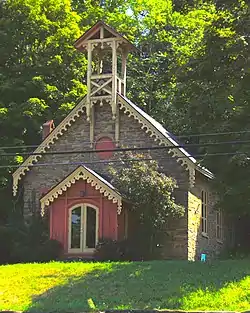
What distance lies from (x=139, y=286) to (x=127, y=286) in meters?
0.37

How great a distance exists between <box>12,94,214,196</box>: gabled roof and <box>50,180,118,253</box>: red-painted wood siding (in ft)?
9.50

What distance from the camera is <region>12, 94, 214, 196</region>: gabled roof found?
28.7m

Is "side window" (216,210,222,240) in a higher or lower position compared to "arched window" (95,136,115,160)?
lower

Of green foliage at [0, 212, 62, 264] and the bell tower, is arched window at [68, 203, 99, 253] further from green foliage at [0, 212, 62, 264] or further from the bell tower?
the bell tower

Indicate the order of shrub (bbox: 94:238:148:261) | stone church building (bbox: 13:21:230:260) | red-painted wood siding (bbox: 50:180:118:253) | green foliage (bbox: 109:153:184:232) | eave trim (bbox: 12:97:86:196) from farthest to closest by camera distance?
eave trim (bbox: 12:97:86:196) → stone church building (bbox: 13:21:230:260) → red-painted wood siding (bbox: 50:180:118:253) → green foliage (bbox: 109:153:184:232) → shrub (bbox: 94:238:148:261)

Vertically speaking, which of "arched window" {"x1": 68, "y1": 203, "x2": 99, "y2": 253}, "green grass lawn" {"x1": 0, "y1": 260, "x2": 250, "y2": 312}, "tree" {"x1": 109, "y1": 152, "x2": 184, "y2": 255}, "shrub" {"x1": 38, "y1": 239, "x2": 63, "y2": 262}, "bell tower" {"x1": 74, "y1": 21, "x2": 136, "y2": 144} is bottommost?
"green grass lawn" {"x1": 0, "y1": 260, "x2": 250, "y2": 312}

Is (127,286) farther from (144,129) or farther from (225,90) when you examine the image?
(144,129)

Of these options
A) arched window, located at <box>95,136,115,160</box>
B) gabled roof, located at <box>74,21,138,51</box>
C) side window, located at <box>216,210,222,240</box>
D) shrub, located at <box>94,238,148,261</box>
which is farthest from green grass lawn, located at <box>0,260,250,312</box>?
gabled roof, located at <box>74,21,138,51</box>

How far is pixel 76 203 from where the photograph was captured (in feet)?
92.8

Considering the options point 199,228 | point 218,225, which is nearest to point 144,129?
point 199,228

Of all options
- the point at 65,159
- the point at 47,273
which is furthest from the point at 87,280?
the point at 65,159

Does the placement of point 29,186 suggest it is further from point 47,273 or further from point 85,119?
point 47,273

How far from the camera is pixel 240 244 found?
35719 mm

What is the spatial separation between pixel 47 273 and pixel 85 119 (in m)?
11.5
